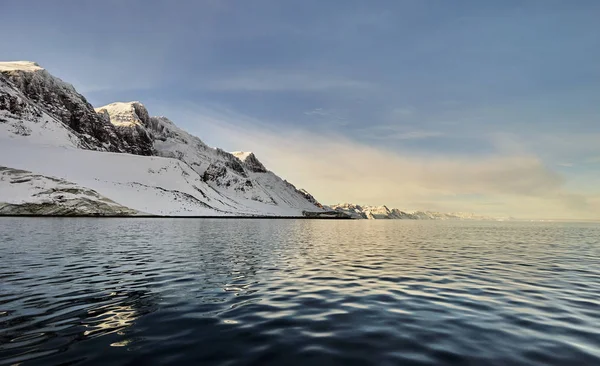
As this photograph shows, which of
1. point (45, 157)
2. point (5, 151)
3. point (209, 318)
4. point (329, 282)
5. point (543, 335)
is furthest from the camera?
point (45, 157)

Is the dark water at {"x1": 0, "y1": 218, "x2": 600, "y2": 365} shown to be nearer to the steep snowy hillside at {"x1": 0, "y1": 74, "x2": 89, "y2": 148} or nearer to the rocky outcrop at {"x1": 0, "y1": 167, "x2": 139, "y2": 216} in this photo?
the rocky outcrop at {"x1": 0, "y1": 167, "x2": 139, "y2": 216}

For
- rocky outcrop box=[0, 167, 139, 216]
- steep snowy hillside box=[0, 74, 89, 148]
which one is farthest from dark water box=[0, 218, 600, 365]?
steep snowy hillside box=[0, 74, 89, 148]

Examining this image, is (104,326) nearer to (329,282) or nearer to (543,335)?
(329,282)

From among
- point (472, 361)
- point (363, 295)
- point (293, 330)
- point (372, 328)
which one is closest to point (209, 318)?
point (293, 330)

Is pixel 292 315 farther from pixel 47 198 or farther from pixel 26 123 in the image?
pixel 26 123

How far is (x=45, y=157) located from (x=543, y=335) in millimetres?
180997

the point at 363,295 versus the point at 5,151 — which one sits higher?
the point at 5,151

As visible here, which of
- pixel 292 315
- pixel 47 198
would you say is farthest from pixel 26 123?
pixel 292 315

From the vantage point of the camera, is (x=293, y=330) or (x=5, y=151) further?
(x=5, y=151)

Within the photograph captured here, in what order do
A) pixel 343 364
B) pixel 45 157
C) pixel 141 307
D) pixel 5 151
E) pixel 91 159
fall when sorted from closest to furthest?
pixel 343 364
pixel 141 307
pixel 5 151
pixel 45 157
pixel 91 159

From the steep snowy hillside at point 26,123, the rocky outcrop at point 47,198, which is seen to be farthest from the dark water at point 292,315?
the steep snowy hillside at point 26,123

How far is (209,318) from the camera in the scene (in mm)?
11383

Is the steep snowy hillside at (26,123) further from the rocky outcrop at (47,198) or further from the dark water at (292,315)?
the dark water at (292,315)

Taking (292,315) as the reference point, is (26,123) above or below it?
above
